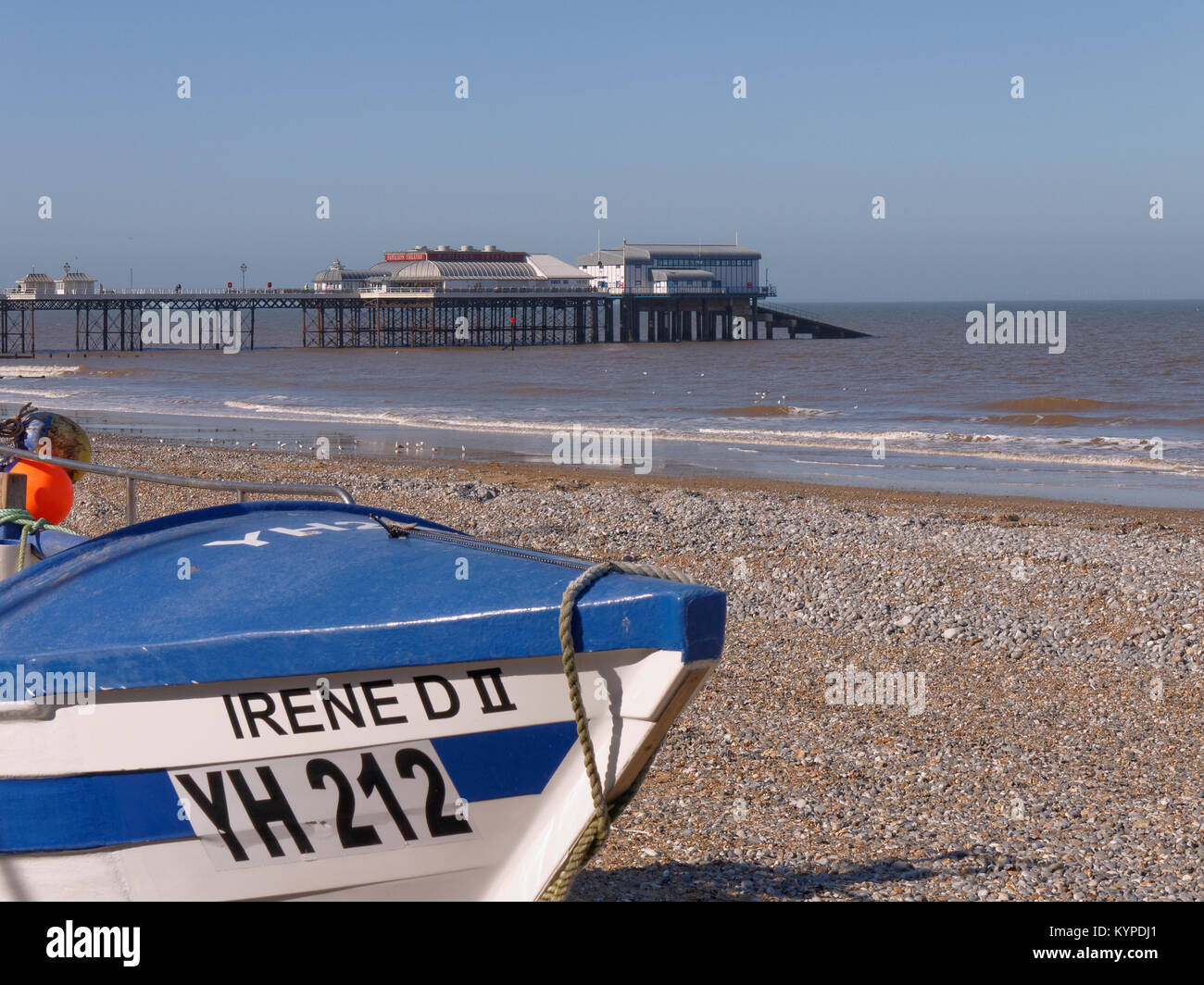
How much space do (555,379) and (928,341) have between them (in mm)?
37513

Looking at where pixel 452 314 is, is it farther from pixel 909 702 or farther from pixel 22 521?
pixel 22 521

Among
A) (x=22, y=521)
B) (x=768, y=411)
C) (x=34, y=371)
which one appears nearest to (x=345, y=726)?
(x=22, y=521)

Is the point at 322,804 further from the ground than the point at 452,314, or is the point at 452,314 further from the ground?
the point at 452,314

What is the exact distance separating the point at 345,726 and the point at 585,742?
2.04 ft

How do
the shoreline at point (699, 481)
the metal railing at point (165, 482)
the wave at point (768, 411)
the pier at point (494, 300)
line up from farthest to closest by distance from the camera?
the pier at point (494, 300), the wave at point (768, 411), the shoreline at point (699, 481), the metal railing at point (165, 482)

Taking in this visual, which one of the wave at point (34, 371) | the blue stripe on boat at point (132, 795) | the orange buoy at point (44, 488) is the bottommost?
the blue stripe on boat at point (132, 795)

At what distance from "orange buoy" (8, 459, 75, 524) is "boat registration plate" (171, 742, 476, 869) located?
1860 millimetres

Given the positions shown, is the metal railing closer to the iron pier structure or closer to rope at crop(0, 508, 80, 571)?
rope at crop(0, 508, 80, 571)

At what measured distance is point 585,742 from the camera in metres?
3.17

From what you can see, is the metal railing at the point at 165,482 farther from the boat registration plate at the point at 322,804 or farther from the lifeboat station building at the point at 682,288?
the lifeboat station building at the point at 682,288

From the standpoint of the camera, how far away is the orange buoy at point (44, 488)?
4.65 meters

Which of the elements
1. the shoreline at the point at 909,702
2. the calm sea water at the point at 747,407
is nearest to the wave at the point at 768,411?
the calm sea water at the point at 747,407

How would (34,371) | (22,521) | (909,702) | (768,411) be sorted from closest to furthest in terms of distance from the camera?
1. (22,521)
2. (909,702)
3. (768,411)
4. (34,371)
